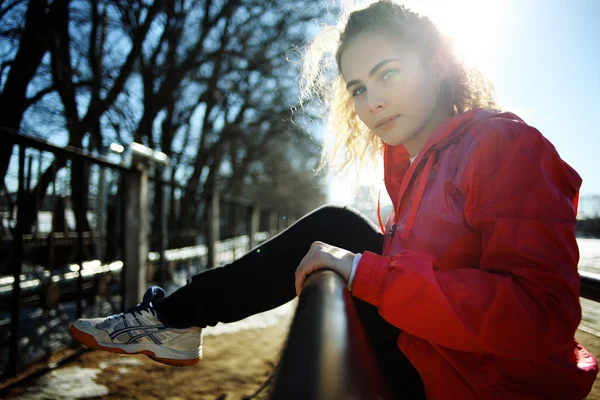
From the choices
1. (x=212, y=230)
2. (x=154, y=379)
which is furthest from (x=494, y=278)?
(x=212, y=230)

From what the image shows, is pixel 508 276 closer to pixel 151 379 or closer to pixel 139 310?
pixel 139 310

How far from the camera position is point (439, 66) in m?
1.43

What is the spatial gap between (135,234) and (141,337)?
2.38 m

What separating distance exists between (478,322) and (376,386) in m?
0.54

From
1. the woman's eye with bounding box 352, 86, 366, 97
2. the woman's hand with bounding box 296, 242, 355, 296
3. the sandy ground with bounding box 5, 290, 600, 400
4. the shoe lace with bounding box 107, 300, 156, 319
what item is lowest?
the sandy ground with bounding box 5, 290, 600, 400

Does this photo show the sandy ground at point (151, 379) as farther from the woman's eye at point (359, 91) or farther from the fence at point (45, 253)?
the woman's eye at point (359, 91)

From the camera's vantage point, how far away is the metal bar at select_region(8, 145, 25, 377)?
7.29 ft

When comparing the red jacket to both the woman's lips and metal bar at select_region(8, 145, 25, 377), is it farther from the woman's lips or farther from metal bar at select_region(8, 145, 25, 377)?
metal bar at select_region(8, 145, 25, 377)

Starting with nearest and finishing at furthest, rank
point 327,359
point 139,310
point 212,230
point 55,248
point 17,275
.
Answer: point 327,359
point 139,310
point 17,275
point 55,248
point 212,230

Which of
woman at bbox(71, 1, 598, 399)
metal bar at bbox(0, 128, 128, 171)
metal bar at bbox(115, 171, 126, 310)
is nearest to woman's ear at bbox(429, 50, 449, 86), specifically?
woman at bbox(71, 1, 598, 399)

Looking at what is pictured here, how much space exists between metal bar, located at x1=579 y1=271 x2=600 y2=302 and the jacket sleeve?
26 cm

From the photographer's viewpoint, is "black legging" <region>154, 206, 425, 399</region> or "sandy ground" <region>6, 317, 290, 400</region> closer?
"black legging" <region>154, 206, 425, 399</region>

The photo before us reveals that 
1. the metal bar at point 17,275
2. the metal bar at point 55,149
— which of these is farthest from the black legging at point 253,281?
the metal bar at point 55,149

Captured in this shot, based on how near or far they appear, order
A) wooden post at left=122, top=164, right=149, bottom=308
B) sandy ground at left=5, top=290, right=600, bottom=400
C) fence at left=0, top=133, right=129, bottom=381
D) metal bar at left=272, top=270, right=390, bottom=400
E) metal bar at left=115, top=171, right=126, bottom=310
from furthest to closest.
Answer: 1. wooden post at left=122, top=164, right=149, bottom=308
2. metal bar at left=115, top=171, right=126, bottom=310
3. fence at left=0, top=133, right=129, bottom=381
4. sandy ground at left=5, top=290, right=600, bottom=400
5. metal bar at left=272, top=270, right=390, bottom=400
